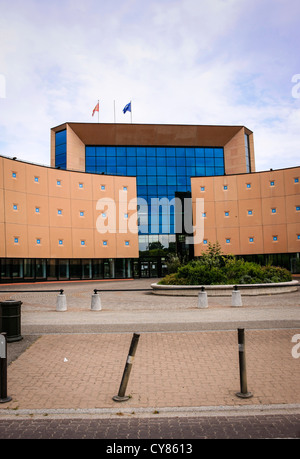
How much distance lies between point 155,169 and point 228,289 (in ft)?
100

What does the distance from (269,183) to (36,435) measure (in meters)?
41.0

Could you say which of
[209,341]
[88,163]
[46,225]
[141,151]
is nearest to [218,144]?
[141,151]

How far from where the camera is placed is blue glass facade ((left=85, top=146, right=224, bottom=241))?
47719 mm

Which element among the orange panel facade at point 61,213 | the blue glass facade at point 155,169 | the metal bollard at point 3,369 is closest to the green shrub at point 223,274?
the metal bollard at point 3,369

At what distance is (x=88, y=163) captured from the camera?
48156mm

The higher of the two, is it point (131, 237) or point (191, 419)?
point (131, 237)

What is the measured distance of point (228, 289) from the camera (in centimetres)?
2066

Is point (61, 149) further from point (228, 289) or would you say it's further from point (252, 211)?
point (228, 289)

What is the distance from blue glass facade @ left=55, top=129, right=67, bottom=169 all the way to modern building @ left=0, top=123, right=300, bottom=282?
0.12 m

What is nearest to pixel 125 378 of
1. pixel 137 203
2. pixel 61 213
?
pixel 61 213

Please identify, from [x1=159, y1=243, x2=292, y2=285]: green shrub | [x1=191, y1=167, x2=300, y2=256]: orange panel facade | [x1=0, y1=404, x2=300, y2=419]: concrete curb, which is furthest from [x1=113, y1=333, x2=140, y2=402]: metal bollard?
[x1=191, y1=167, x2=300, y2=256]: orange panel facade

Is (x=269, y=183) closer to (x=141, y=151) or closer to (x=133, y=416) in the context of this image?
(x=141, y=151)

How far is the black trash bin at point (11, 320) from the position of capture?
9.64 m

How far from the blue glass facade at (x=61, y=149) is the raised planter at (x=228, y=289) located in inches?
1151
